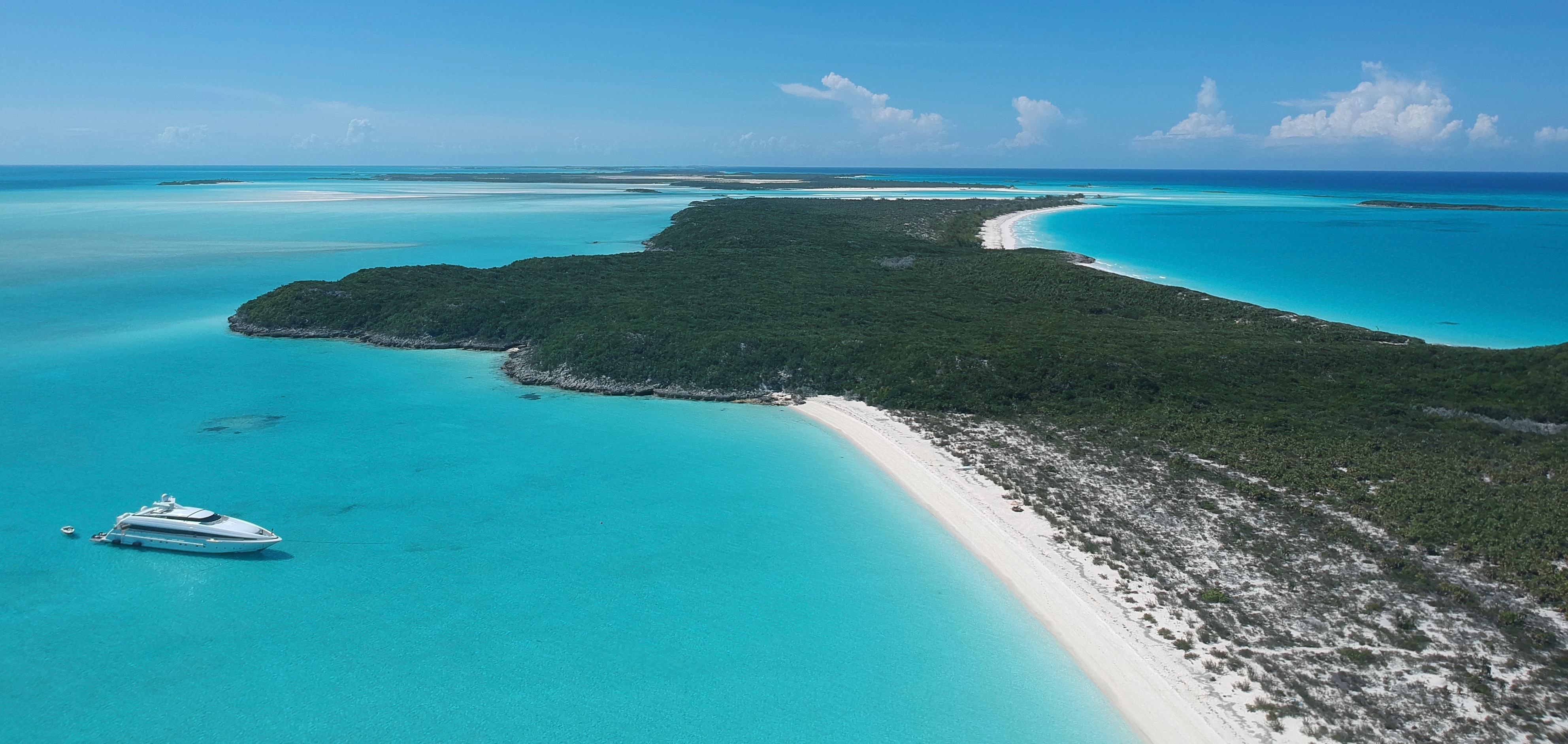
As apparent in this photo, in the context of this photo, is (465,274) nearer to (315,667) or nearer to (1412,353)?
(315,667)

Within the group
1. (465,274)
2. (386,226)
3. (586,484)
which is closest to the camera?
(586,484)

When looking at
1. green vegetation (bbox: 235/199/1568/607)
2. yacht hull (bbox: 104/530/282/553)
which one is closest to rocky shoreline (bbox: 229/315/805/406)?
green vegetation (bbox: 235/199/1568/607)

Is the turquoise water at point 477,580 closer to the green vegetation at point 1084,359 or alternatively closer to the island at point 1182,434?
the island at point 1182,434

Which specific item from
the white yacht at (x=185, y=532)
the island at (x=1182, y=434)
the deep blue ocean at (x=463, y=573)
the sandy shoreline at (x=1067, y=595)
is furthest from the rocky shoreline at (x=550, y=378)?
the white yacht at (x=185, y=532)

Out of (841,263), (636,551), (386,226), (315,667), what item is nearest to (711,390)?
(636,551)

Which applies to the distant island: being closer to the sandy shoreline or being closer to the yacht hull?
the sandy shoreline
